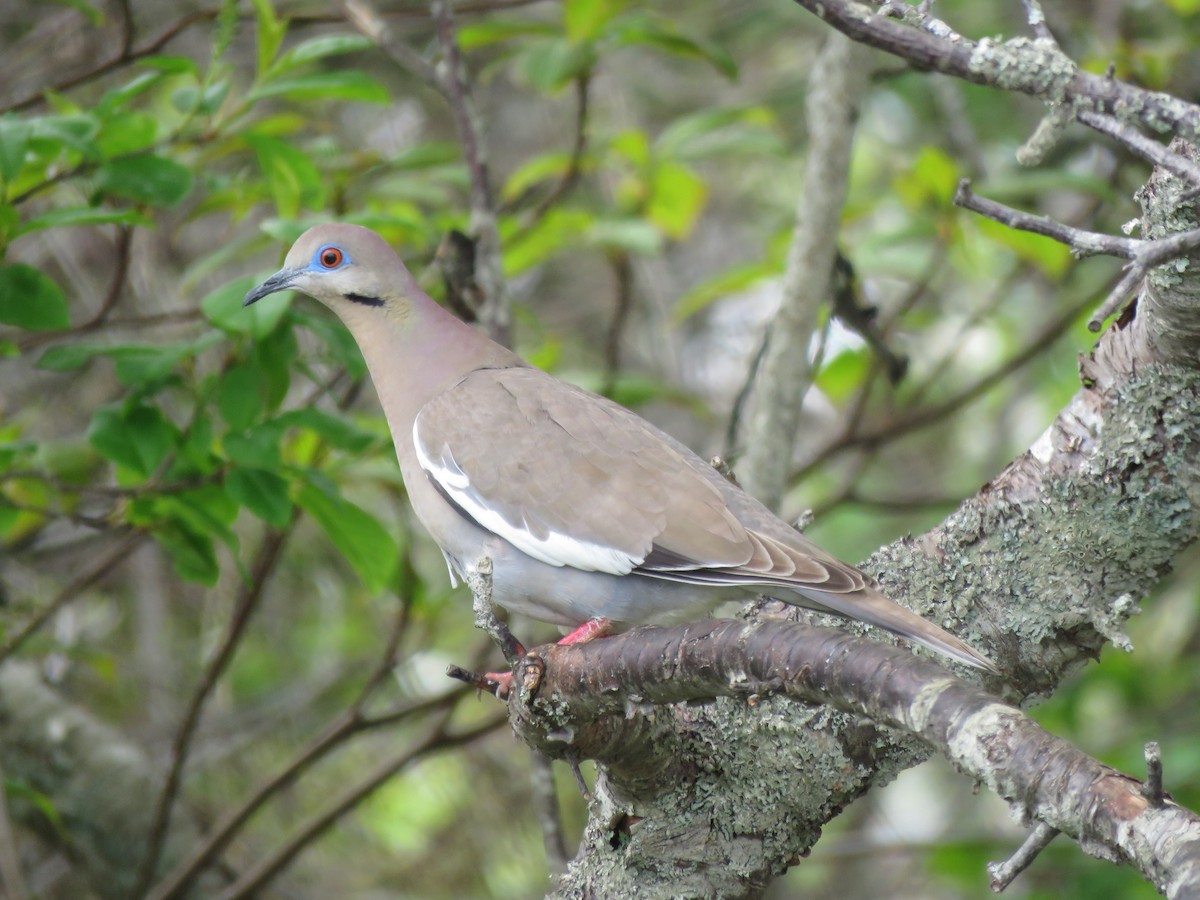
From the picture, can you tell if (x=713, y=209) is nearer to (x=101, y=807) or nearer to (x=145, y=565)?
(x=145, y=565)

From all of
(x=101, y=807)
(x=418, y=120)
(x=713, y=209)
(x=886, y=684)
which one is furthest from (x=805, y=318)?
(x=713, y=209)

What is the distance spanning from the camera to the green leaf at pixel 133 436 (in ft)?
9.36

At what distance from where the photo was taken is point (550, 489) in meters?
2.90

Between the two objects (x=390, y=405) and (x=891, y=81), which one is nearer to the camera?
(x=390, y=405)

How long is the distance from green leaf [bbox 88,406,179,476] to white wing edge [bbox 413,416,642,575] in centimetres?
61

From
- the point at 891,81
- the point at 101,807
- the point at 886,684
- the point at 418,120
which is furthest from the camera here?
the point at 418,120

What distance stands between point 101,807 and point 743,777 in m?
2.57

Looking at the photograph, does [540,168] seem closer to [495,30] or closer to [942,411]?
[495,30]

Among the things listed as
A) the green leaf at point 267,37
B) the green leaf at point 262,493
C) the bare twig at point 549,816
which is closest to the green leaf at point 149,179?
the green leaf at point 267,37

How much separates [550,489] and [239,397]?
2.51ft

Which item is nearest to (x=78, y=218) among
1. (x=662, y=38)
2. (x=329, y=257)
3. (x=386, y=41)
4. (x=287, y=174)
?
(x=287, y=174)

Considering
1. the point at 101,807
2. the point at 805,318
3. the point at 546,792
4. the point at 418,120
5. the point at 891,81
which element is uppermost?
the point at 891,81

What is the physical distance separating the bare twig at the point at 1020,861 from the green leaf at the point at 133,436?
2.10m

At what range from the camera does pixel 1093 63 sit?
3959 millimetres
